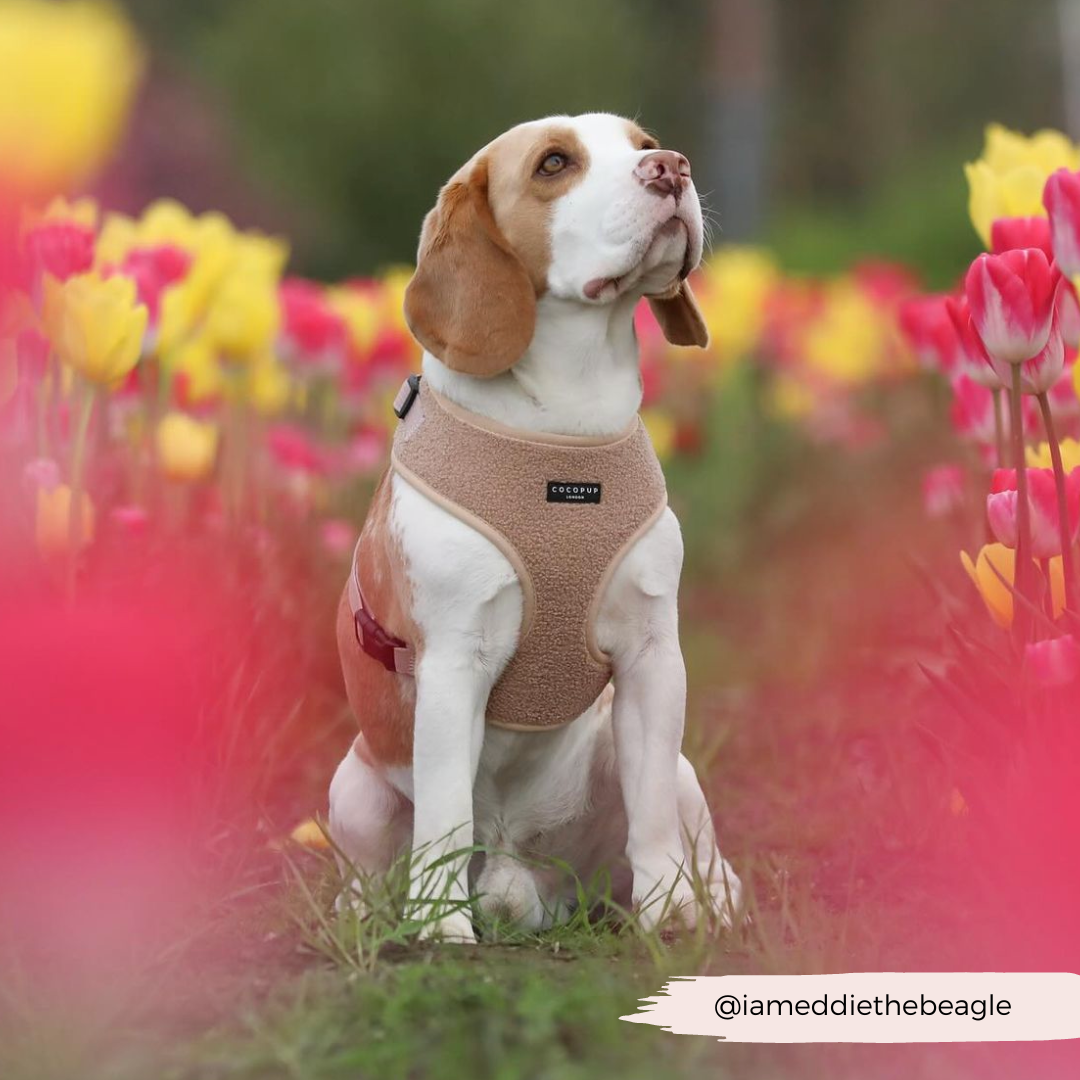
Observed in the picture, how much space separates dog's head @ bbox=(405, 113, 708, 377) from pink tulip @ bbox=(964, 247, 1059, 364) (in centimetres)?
56

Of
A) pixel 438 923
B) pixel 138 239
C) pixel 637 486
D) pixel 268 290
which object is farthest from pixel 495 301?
pixel 268 290

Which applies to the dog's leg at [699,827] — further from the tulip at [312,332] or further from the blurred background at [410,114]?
the blurred background at [410,114]

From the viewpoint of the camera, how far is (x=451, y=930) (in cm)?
298

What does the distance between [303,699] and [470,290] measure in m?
1.52

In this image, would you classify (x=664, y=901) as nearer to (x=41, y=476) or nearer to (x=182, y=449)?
(x=41, y=476)

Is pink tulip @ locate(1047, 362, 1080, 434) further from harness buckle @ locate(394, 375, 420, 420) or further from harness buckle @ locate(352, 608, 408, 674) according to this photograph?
harness buckle @ locate(352, 608, 408, 674)

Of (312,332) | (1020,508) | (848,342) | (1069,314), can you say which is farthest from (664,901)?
(848,342)

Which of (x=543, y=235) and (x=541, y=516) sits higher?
(x=543, y=235)

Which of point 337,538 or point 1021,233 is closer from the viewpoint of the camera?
point 1021,233

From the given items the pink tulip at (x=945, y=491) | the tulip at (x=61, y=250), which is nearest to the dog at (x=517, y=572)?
the tulip at (x=61, y=250)

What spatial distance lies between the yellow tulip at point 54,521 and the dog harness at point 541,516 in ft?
2.59

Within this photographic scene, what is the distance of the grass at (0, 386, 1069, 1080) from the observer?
95.7 inches

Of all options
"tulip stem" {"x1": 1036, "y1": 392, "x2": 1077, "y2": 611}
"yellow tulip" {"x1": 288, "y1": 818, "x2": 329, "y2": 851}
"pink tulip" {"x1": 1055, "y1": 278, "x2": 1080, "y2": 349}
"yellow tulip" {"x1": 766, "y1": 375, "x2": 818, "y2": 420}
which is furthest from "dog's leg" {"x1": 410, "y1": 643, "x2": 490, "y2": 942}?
"yellow tulip" {"x1": 766, "y1": 375, "x2": 818, "y2": 420}

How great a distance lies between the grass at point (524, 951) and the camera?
2432 mm
